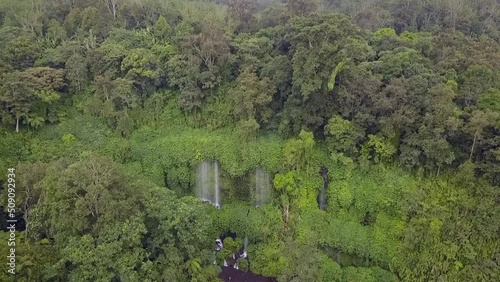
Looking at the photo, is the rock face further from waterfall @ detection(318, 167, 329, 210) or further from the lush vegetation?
waterfall @ detection(318, 167, 329, 210)

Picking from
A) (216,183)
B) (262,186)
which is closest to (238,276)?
(262,186)

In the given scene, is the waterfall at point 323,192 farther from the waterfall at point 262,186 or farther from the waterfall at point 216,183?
the waterfall at point 216,183

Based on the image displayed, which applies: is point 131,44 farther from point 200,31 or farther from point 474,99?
point 474,99

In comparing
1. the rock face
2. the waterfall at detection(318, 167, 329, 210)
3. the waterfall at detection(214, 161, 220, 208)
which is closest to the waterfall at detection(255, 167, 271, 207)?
the waterfall at detection(214, 161, 220, 208)

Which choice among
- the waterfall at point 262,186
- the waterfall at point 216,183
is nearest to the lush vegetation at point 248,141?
the waterfall at point 216,183

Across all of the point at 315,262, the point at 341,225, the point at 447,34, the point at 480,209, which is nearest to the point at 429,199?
the point at 480,209

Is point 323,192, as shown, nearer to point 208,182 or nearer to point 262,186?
point 262,186
